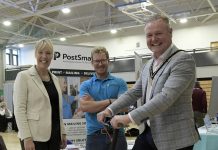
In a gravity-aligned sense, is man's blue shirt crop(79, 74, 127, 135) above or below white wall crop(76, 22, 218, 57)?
below

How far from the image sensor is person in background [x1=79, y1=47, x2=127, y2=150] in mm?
2586

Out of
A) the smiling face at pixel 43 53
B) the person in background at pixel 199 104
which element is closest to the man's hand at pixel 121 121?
the smiling face at pixel 43 53

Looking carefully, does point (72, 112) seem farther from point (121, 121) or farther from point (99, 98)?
point (121, 121)

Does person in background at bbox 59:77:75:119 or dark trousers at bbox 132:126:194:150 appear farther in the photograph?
person in background at bbox 59:77:75:119

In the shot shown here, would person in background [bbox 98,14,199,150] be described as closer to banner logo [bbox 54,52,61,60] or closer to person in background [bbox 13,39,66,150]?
person in background [bbox 13,39,66,150]

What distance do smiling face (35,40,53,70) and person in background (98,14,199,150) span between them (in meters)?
1.10

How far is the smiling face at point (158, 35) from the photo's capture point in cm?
180

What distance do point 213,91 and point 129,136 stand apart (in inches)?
225

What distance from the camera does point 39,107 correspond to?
2545mm

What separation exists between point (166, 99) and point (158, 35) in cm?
39

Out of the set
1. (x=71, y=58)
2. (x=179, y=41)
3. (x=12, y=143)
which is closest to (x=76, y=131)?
(x=71, y=58)

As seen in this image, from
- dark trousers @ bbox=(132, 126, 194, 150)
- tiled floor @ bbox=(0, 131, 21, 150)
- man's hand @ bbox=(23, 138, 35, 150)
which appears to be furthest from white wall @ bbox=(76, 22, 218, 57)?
dark trousers @ bbox=(132, 126, 194, 150)

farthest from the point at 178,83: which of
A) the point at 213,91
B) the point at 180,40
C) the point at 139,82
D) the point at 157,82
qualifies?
the point at 180,40

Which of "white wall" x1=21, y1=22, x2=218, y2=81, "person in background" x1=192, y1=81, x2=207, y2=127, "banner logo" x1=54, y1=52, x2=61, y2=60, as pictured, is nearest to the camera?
"banner logo" x1=54, y1=52, x2=61, y2=60
